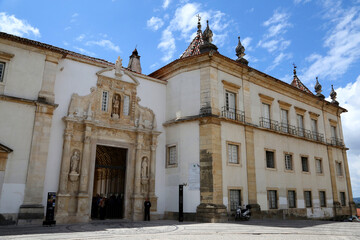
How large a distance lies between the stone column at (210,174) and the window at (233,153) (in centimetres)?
110

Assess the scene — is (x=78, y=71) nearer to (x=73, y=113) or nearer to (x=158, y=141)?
(x=73, y=113)

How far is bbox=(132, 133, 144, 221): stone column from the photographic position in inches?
643

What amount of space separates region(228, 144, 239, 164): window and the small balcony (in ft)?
5.53

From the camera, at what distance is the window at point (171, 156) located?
17.7 meters

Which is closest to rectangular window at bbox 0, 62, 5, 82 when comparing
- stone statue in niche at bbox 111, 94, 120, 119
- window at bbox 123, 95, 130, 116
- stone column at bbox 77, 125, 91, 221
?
stone column at bbox 77, 125, 91, 221

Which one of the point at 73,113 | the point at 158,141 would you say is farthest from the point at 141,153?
the point at 73,113

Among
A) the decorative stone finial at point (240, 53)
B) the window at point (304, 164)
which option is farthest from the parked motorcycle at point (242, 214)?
the decorative stone finial at point (240, 53)

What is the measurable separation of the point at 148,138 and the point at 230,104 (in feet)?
17.6

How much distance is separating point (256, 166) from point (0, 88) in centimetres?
1407

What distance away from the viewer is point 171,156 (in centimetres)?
1809

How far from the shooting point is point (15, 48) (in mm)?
14398

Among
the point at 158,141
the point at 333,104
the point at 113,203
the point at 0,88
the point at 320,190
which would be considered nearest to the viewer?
the point at 0,88

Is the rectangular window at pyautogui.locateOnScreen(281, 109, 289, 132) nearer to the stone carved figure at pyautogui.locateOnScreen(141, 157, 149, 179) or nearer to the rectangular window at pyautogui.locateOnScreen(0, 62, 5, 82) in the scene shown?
the stone carved figure at pyautogui.locateOnScreen(141, 157, 149, 179)

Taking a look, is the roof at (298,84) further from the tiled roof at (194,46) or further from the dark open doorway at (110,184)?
the dark open doorway at (110,184)
